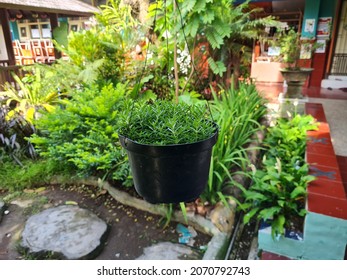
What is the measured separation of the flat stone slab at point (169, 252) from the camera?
2035 millimetres

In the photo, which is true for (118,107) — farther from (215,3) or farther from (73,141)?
(215,3)

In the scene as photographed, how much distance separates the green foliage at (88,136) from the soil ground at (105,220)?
26 cm

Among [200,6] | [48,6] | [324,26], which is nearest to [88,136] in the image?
[200,6]

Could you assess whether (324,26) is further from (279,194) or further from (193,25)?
(279,194)

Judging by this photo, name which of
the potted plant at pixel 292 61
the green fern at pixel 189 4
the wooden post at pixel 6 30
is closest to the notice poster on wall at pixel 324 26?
the potted plant at pixel 292 61

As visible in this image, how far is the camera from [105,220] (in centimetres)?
245

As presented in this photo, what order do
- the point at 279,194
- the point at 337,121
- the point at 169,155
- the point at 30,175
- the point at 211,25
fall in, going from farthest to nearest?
the point at 337,121, the point at 30,175, the point at 211,25, the point at 279,194, the point at 169,155

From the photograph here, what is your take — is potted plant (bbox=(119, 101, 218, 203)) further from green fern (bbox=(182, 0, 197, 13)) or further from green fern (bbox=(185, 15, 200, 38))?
green fern (bbox=(185, 15, 200, 38))

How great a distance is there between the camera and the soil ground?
213 centimetres

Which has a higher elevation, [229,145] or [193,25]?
[193,25]

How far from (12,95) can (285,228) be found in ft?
16.5

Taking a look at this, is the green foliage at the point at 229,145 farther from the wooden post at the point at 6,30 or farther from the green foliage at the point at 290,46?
the wooden post at the point at 6,30

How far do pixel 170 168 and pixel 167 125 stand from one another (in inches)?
6.7

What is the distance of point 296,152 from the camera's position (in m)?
2.82
